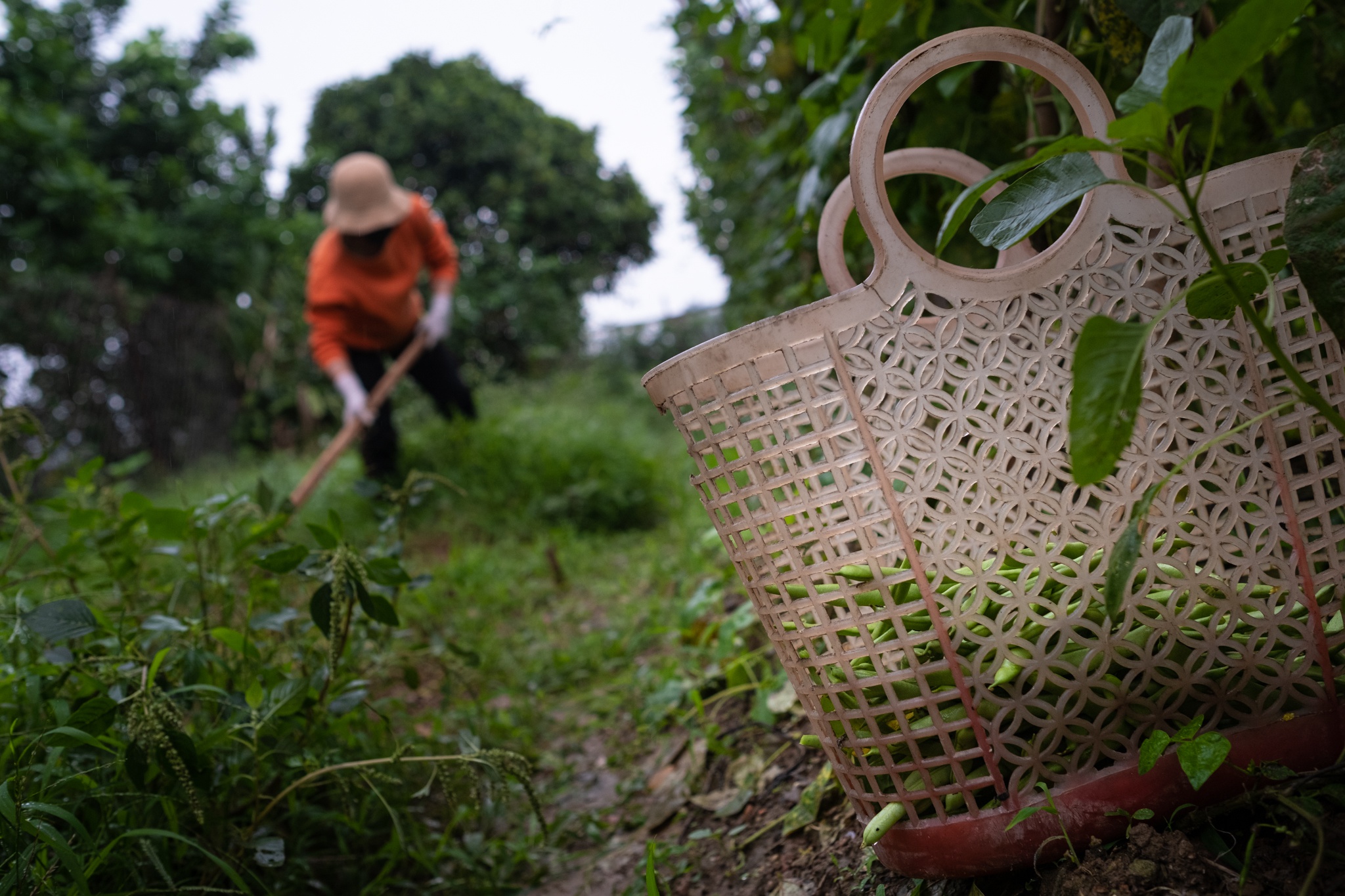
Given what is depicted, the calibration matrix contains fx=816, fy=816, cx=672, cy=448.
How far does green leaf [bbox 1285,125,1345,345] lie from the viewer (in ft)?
2.14

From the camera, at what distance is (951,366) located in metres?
0.76

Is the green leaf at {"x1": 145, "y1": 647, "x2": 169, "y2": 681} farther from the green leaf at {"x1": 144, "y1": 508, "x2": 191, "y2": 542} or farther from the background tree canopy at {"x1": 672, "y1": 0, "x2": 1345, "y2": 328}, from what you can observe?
the background tree canopy at {"x1": 672, "y1": 0, "x2": 1345, "y2": 328}

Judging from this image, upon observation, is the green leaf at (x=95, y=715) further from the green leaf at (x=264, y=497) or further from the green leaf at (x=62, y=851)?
the green leaf at (x=264, y=497)

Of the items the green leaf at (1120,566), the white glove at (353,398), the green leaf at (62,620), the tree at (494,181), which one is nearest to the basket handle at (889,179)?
the green leaf at (1120,566)

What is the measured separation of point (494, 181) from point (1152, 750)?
1206 cm

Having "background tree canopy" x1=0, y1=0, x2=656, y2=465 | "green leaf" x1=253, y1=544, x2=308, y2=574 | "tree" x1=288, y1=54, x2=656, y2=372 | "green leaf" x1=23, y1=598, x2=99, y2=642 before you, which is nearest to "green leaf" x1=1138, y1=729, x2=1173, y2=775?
"green leaf" x1=253, y1=544, x2=308, y2=574

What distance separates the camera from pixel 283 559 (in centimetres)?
117

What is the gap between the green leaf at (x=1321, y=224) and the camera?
65 cm

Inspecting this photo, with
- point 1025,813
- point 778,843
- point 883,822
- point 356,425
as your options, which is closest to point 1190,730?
point 1025,813

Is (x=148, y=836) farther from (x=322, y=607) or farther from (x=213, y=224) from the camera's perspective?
(x=213, y=224)

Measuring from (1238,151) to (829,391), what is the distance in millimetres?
922

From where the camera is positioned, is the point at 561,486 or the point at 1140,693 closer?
the point at 1140,693

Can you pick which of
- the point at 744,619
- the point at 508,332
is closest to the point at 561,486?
the point at 744,619

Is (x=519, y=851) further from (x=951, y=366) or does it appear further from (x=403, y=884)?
(x=951, y=366)
